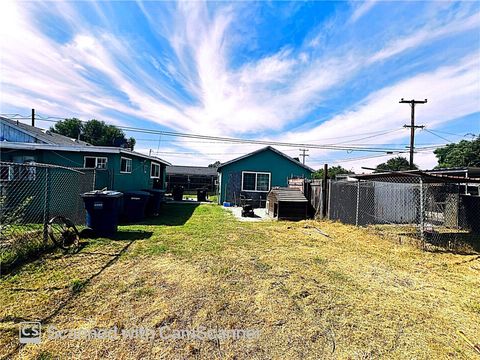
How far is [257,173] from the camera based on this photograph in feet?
58.0

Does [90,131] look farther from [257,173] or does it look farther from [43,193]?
[43,193]

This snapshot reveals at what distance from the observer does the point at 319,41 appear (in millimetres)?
9117

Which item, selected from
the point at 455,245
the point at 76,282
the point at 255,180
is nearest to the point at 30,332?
the point at 76,282

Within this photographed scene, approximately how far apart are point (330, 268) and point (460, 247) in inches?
178

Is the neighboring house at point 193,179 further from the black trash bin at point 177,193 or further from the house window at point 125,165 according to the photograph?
the house window at point 125,165

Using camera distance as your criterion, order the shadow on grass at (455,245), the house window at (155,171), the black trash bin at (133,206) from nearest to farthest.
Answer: the shadow on grass at (455,245), the black trash bin at (133,206), the house window at (155,171)

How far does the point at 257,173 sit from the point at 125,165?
28.9 ft

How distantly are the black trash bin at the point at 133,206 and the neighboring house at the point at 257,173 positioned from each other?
8.48 m

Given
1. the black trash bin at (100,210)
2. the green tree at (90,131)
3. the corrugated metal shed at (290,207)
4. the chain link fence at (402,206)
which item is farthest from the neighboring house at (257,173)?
the green tree at (90,131)

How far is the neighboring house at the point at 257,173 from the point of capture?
1756cm

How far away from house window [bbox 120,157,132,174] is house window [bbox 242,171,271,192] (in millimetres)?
7699

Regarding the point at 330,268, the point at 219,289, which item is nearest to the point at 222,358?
the point at 219,289

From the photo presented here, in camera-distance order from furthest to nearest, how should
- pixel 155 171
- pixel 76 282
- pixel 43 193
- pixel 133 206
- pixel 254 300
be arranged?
pixel 155 171, pixel 133 206, pixel 43 193, pixel 76 282, pixel 254 300

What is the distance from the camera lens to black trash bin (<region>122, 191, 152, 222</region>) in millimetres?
9250
